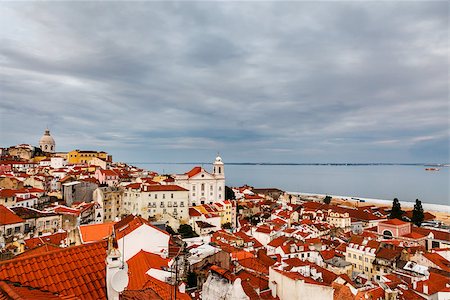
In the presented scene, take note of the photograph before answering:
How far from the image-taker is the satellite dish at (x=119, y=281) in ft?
12.6

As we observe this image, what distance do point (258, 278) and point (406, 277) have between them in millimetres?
10984

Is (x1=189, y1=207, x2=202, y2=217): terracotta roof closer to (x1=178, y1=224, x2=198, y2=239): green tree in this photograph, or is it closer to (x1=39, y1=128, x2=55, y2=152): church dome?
(x1=178, y1=224, x2=198, y2=239): green tree

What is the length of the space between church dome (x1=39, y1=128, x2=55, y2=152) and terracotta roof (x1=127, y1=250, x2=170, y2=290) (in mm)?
72161

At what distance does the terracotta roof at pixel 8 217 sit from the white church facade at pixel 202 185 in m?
26.7

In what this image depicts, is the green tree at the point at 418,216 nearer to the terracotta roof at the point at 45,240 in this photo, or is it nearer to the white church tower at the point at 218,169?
the white church tower at the point at 218,169

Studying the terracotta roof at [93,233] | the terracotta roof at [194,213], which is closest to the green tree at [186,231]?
the terracotta roof at [194,213]

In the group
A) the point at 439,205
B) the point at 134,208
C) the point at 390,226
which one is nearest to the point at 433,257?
the point at 390,226

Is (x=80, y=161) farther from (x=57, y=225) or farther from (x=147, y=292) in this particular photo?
(x=147, y=292)

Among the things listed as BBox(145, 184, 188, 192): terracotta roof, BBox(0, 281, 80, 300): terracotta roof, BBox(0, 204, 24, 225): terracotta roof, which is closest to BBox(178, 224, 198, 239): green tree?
BBox(145, 184, 188, 192): terracotta roof

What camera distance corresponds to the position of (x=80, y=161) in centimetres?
6788

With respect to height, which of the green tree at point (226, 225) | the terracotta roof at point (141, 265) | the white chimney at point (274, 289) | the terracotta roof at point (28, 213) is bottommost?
the green tree at point (226, 225)

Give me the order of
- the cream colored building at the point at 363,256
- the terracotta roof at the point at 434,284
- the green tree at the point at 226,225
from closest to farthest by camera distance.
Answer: the terracotta roof at the point at 434,284 → the cream colored building at the point at 363,256 → the green tree at the point at 226,225

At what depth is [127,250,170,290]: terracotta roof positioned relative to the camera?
9043 millimetres

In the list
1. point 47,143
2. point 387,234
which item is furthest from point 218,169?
point 47,143
